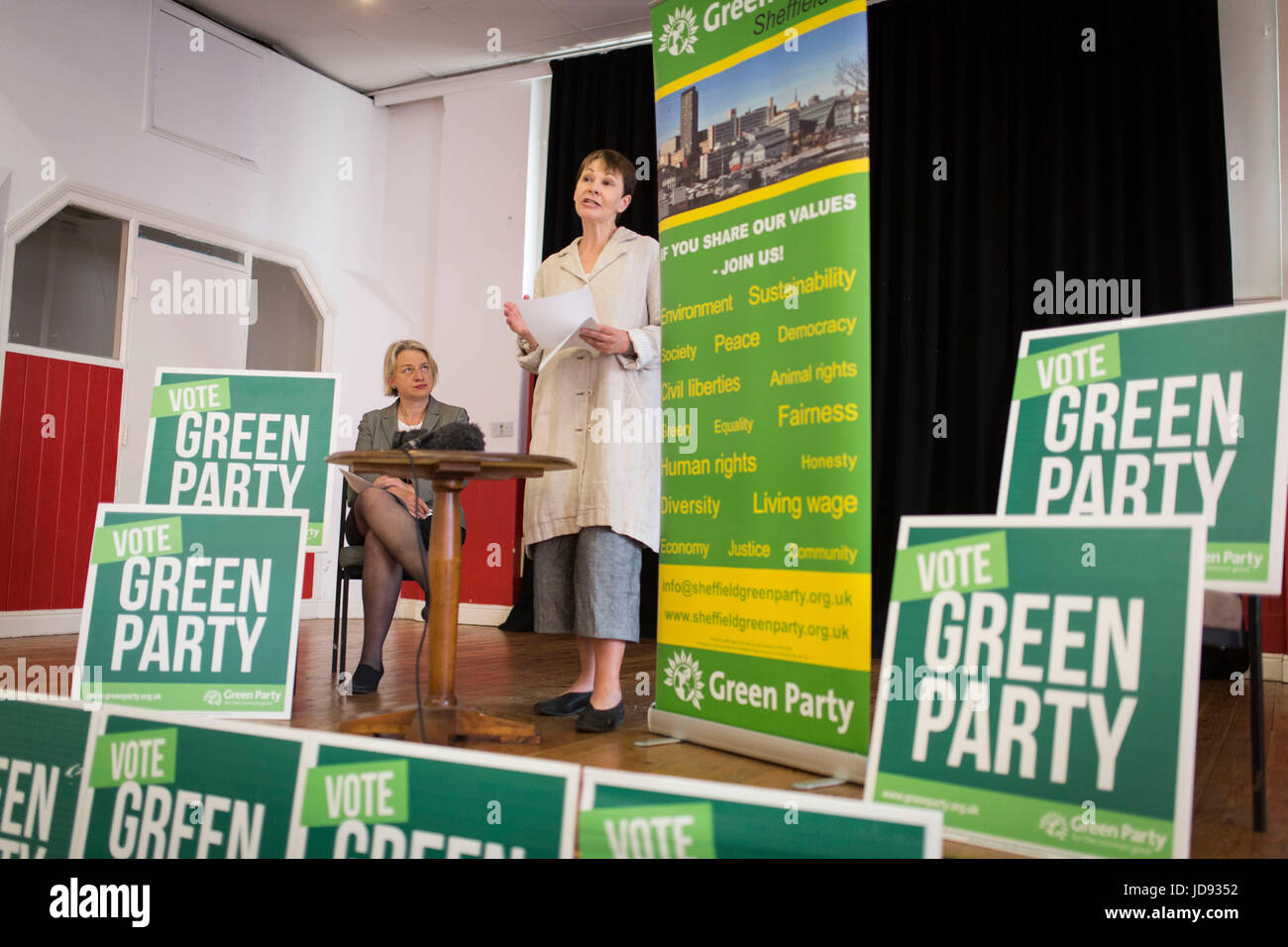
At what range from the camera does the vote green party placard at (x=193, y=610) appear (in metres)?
2.02

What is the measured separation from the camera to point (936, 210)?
442 cm

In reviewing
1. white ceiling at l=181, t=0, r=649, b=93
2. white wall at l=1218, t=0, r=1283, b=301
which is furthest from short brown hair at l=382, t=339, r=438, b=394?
white wall at l=1218, t=0, r=1283, b=301

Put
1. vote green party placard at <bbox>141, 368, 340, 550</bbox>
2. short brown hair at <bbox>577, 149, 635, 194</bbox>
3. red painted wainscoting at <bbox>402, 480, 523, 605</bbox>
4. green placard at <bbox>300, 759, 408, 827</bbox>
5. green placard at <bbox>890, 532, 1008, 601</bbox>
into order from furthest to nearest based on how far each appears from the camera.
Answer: red painted wainscoting at <bbox>402, 480, 523, 605</bbox>
vote green party placard at <bbox>141, 368, 340, 550</bbox>
short brown hair at <bbox>577, 149, 635, 194</bbox>
green placard at <bbox>890, 532, 1008, 601</bbox>
green placard at <bbox>300, 759, 408, 827</bbox>

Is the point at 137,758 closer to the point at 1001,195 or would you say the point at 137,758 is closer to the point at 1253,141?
the point at 1001,195

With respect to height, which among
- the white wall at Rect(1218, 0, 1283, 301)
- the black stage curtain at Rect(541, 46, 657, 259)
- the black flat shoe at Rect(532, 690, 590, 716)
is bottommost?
the black flat shoe at Rect(532, 690, 590, 716)

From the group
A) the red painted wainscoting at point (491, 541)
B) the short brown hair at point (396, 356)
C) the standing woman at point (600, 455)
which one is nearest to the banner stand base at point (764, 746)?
the standing woman at point (600, 455)

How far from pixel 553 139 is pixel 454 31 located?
781mm

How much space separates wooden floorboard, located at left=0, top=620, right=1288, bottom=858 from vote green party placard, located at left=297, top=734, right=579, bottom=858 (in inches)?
25.8

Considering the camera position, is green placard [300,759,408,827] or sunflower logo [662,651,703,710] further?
sunflower logo [662,651,703,710]

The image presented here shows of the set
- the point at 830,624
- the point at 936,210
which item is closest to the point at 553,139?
the point at 936,210

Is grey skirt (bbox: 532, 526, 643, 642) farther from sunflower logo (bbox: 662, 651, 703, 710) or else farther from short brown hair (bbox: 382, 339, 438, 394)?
short brown hair (bbox: 382, 339, 438, 394)

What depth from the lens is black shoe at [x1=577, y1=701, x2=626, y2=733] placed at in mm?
2256
